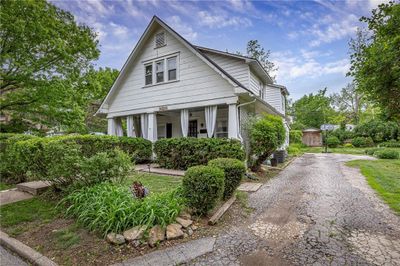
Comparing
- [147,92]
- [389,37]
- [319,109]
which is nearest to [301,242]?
[389,37]

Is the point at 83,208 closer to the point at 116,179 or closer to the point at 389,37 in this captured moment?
the point at 116,179

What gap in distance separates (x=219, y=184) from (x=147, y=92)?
31.0 ft

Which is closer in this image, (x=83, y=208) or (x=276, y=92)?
(x=83, y=208)

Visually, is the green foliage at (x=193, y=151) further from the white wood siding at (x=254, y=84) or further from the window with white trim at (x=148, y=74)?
the white wood siding at (x=254, y=84)

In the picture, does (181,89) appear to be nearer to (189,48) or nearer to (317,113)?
(189,48)

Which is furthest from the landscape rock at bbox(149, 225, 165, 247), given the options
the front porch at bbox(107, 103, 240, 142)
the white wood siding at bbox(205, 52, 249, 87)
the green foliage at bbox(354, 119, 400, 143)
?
the green foliage at bbox(354, 119, 400, 143)

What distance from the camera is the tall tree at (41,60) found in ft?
35.7

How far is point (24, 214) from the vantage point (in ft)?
15.3

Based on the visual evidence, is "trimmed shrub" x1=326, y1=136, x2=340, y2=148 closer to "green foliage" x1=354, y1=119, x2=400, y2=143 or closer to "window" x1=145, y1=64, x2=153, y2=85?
"green foliage" x1=354, y1=119, x2=400, y2=143

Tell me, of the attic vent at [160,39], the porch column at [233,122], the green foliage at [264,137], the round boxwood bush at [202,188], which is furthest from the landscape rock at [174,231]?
the attic vent at [160,39]

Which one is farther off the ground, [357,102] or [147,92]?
[357,102]

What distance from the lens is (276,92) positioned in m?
16.7

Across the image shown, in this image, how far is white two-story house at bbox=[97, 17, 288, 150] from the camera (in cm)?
985

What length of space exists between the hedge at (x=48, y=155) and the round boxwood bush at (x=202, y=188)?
6.89 feet
